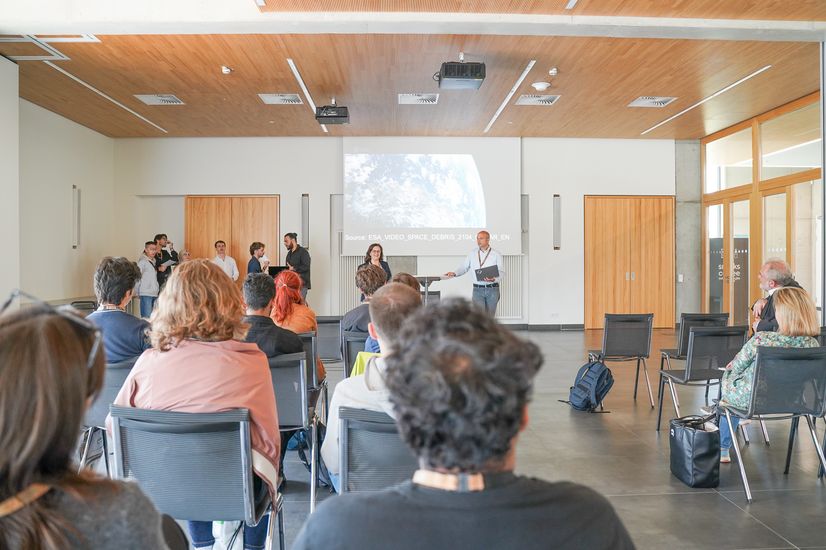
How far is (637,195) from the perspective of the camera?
12234 millimetres

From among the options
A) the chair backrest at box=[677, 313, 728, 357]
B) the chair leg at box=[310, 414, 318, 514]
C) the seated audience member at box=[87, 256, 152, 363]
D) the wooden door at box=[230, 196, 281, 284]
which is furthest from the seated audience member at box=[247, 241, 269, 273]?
the chair leg at box=[310, 414, 318, 514]

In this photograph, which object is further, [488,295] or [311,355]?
[488,295]

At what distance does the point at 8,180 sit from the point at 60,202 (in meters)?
3.49

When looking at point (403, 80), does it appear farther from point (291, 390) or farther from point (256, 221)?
point (291, 390)

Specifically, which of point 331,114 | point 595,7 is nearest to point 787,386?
point 595,7

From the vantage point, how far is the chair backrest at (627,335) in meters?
5.74

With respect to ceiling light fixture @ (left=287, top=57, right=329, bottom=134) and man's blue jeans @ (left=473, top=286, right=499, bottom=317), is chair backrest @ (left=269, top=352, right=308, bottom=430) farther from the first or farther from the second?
man's blue jeans @ (left=473, top=286, right=499, bottom=317)

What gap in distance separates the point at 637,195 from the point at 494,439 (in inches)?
481

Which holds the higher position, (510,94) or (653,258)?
(510,94)

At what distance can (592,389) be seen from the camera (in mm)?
5461

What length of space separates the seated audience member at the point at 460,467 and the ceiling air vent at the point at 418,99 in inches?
330

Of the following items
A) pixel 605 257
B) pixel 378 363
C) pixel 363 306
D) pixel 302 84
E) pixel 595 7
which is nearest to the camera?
pixel 378 363

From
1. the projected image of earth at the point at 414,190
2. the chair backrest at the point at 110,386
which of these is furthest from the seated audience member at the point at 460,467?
the projected image of earth at the point at 414,190

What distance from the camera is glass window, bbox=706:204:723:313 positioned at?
1180 centimetres
